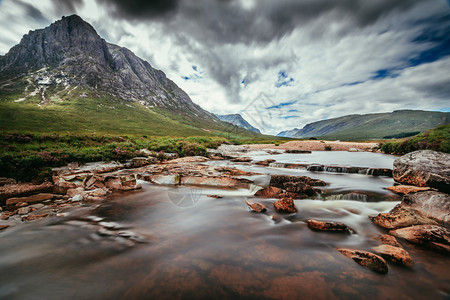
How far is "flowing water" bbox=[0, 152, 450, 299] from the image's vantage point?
3.51 metres

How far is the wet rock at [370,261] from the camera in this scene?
3.93 meters

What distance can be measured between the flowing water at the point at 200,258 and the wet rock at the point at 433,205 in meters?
1.21

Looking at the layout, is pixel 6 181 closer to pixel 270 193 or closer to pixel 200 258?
pixel 200 258

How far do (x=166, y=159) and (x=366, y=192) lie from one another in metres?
20.2

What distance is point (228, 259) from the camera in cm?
453

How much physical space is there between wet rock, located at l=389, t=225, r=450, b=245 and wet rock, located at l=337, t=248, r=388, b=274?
1.86m

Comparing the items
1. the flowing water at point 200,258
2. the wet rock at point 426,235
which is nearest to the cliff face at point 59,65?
the flowing water at point 200,258

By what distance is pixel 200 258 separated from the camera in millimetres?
4586

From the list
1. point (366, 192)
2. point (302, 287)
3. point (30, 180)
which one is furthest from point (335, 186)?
point (30, 180)

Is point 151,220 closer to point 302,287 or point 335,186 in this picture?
point 302,287

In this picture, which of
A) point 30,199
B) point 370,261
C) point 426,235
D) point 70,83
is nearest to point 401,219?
point 426,235

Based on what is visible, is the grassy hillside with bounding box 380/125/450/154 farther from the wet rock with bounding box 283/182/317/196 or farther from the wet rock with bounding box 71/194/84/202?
the wet rock with bounding box 71/194/84/202

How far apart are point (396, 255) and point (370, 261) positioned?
0.77 meters

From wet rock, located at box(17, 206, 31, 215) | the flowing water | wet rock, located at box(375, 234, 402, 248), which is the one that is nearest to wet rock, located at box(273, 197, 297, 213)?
the flowing water
